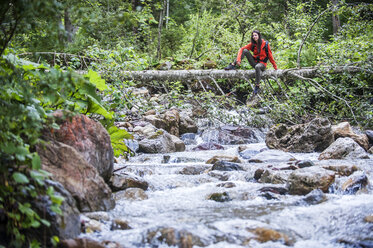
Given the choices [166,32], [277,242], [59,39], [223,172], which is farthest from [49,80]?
[166,32]

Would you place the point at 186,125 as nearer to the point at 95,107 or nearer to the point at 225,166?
the point at 225,166

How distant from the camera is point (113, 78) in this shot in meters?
7.57

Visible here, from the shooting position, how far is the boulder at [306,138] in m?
7.65

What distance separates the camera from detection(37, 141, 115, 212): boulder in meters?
3.02

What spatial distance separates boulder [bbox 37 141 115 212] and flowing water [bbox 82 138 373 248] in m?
0.26

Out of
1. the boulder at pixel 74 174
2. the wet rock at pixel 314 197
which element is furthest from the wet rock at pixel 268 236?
the boulder at pixel 74 174

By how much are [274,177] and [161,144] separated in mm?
3517

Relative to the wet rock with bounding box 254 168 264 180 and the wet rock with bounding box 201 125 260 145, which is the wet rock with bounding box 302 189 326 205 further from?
the wet rock with bounding box 201 125 260 145

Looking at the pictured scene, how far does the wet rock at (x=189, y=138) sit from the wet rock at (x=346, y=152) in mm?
3533

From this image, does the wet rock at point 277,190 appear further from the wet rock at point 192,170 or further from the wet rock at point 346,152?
the wet rock at point 346,152

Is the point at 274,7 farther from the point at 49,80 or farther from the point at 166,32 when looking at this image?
the point at 49,80

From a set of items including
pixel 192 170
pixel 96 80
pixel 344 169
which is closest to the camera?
pixel 96 80

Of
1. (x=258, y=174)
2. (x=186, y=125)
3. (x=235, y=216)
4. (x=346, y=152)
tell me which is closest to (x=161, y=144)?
(x=186, y=125)

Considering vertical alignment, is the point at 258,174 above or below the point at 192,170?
above
